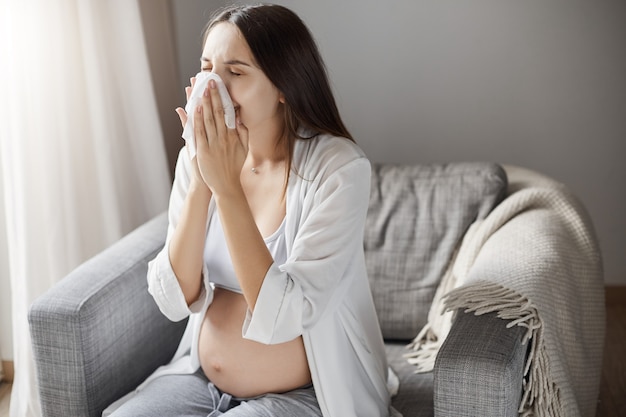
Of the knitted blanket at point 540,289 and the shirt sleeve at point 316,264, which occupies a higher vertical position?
the shirt sleeve at point 316,264

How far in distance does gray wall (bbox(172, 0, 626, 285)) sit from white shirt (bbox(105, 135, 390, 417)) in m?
1.18

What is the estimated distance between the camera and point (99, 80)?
2.35 meters

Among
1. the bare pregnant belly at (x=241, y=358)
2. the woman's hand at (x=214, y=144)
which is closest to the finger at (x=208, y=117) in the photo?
the woman's hand at (x=214, y=144)

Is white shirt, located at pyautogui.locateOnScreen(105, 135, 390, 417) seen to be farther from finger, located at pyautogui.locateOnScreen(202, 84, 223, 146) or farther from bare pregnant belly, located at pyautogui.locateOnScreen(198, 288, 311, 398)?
finger, located at pyautogui.locateOnScreen(202, 84, 223, 146)

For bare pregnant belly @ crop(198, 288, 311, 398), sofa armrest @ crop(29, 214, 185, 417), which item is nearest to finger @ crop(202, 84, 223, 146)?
bare pregnant belly @ crop(198, 288, 311, 398)

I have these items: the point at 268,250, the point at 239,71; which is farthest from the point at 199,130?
the point at 268,250

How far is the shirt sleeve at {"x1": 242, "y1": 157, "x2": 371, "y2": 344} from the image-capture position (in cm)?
158

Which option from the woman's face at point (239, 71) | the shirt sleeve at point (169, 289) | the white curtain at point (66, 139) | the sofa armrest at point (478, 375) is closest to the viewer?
the sofa armrest at point (478, 375)

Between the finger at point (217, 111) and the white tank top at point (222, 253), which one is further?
the white tank top at point (222, 253)

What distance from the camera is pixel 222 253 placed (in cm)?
179

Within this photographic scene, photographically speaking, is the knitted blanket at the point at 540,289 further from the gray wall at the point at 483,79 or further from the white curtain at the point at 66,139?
the white curtain at the point at 66,139

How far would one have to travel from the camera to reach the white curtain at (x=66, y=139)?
2191 mm

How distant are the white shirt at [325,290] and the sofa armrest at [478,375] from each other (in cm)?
22

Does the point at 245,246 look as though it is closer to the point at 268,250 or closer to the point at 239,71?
the point at 268,250
